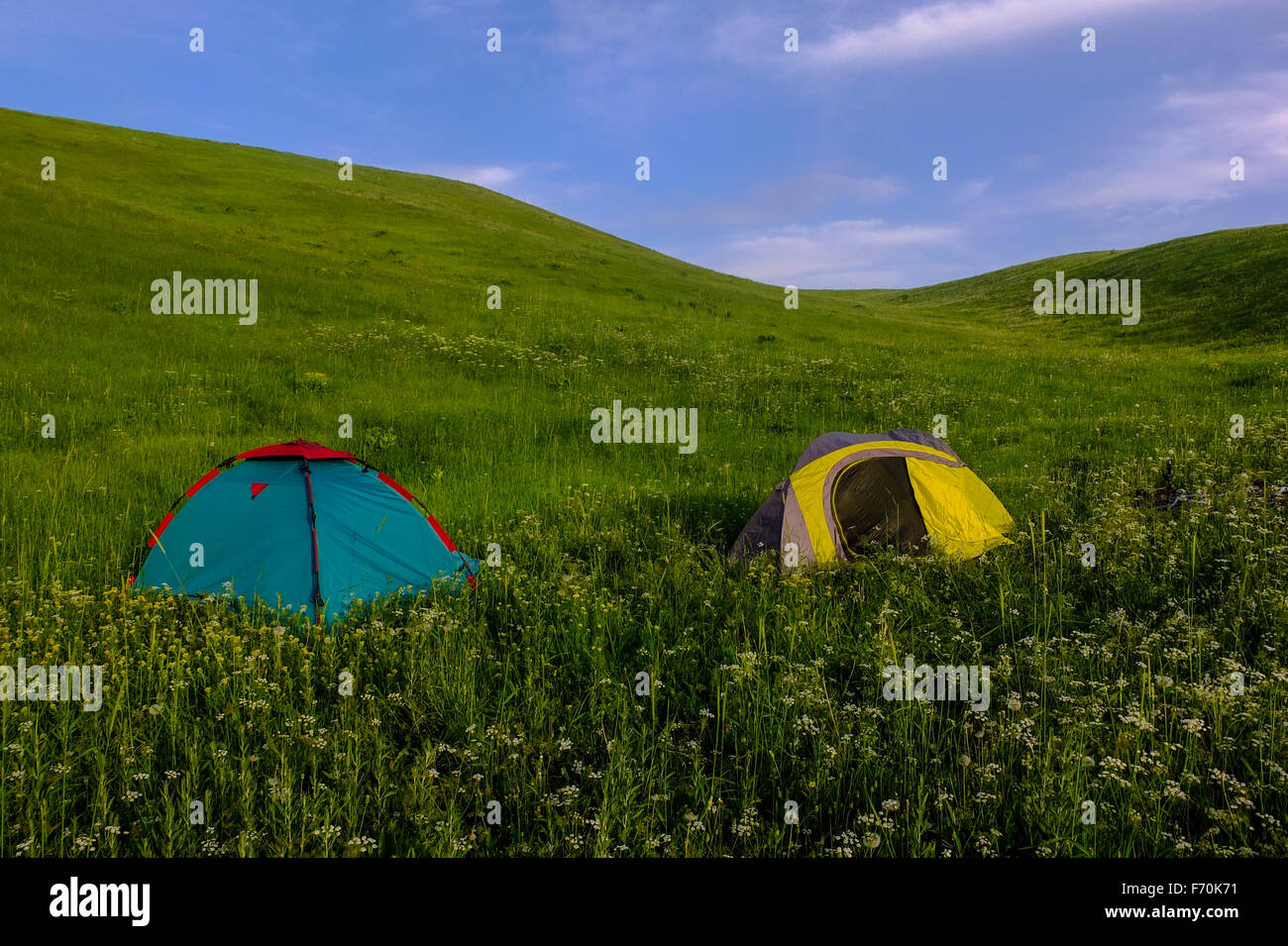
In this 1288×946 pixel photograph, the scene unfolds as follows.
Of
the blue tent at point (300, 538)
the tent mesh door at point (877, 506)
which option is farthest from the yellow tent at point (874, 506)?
the blue tent at point (300, 538)

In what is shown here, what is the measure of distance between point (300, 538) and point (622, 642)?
11.8ft

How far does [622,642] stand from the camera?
21.3 feet

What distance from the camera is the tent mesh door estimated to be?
899cm

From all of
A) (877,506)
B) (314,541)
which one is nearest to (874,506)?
(877,506)

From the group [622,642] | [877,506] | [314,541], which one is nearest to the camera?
[622,642]

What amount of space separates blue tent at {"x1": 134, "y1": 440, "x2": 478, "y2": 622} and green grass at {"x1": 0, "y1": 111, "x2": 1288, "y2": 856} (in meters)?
0.45

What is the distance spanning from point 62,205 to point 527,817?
127 feet

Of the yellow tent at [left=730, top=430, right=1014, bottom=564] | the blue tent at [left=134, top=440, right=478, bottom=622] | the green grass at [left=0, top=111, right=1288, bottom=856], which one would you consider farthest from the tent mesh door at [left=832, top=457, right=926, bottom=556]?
the blue tent at [left=134, top=440, right=478, bottom=622]

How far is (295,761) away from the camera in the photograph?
4.62m

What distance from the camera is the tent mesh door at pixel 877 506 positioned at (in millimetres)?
8992

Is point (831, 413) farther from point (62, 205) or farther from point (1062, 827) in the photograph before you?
point (62, 205)

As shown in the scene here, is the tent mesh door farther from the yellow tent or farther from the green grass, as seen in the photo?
the green grass

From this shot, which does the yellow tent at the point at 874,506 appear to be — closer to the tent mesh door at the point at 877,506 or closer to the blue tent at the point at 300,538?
the tent mesh door at the point at 877,506

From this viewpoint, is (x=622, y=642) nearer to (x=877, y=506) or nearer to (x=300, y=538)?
(x=300, y=538)
